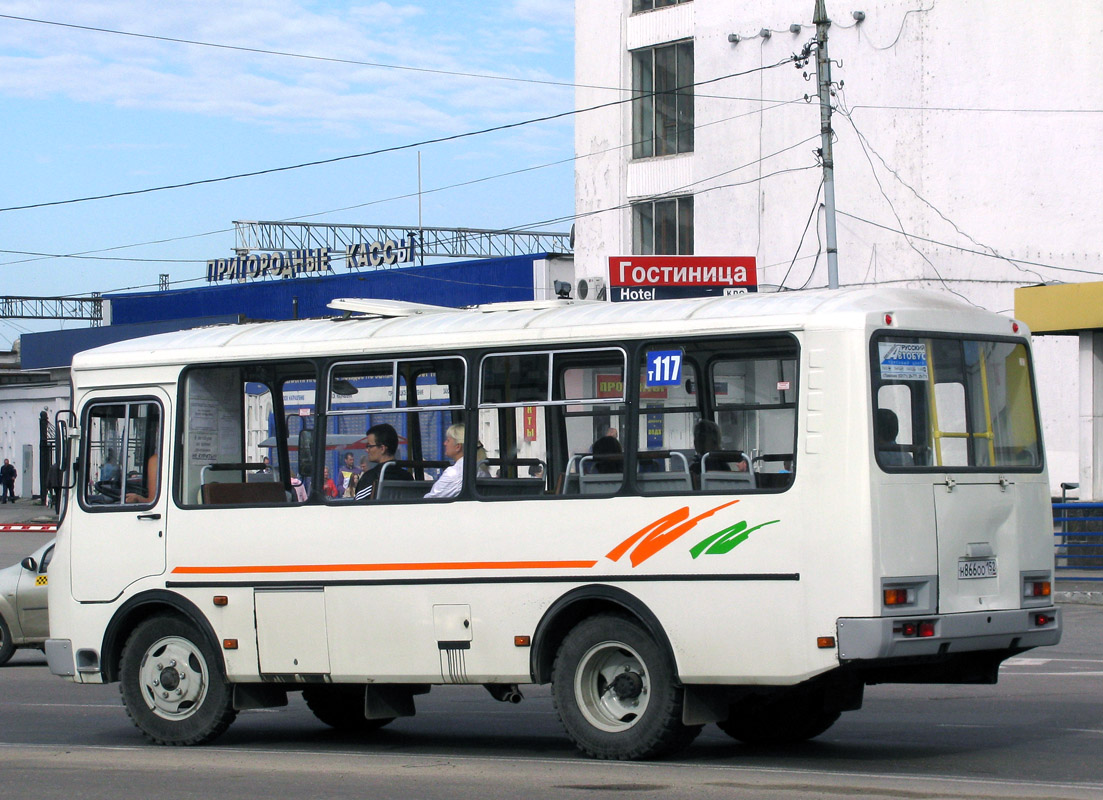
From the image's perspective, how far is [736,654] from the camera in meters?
8.98

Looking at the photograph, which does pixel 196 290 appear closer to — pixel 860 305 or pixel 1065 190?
pixel 1065 190

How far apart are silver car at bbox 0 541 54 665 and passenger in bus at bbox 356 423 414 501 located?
8.20 m

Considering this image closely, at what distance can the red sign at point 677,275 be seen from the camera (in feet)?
98.2

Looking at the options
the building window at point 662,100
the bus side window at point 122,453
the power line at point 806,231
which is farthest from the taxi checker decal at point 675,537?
the building window at point 662,100

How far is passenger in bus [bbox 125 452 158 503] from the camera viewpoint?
11477 millimetres

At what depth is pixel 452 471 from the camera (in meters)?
10.3

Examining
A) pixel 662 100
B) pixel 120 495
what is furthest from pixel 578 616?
pixel 662 100

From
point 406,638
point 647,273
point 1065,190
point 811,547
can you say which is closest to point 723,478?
point 811,547

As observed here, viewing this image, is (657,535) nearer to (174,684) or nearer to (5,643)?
(174,684)

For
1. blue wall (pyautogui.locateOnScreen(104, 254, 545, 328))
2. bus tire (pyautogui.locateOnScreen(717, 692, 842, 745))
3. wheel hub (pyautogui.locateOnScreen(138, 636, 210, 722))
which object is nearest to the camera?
bus tire (pyautogui.locateOnScreen(717, 692, 842, 745))

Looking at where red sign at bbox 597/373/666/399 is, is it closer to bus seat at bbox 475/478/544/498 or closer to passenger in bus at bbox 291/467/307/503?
bus seat at bbox 475/478/544/498

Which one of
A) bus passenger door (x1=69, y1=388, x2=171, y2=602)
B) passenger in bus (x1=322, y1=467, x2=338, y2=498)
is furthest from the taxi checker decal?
bus passenger door (x1=69, y1=388, x2=171, y2=602)

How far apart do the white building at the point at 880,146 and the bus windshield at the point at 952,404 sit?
71.8 ft

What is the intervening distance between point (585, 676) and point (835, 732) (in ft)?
7.95
